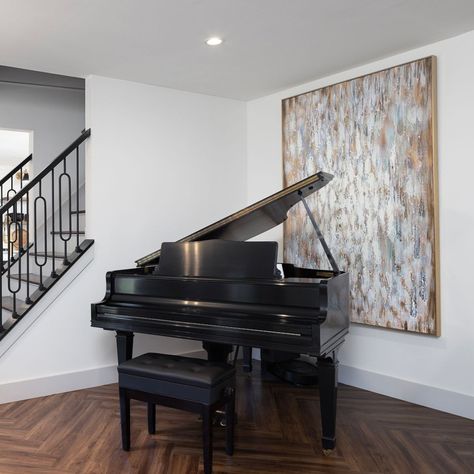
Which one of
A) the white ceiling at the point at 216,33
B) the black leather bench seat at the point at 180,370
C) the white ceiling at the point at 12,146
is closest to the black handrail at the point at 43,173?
the white ceiling at the point at 216,33

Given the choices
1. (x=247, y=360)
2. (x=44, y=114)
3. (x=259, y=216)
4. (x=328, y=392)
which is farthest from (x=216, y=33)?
(x=44, y=114)

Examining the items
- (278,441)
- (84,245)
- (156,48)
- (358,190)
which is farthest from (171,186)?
(278,441)

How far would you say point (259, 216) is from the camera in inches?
129

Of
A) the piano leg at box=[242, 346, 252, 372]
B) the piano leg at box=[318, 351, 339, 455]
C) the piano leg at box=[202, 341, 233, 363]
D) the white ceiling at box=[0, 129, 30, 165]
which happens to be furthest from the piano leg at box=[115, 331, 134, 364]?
the white ceiling at box=[0, 129, 30, 165]

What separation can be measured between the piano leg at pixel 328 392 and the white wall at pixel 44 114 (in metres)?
3.96

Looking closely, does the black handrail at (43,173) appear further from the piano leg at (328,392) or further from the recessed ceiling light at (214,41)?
the piano leg at (328,392)

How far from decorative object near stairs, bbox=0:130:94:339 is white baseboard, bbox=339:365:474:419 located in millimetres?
2437

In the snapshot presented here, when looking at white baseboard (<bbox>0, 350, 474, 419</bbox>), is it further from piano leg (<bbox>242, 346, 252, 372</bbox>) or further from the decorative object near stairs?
piano leg (<bbox>242, 346, 252, 372</bbox>)

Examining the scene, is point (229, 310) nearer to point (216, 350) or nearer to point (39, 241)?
point (216, 350)

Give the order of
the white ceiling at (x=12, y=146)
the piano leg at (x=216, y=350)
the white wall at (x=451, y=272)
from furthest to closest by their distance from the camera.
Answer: the white ceiling at (x=12, y=146) → the white wall at (x=451, y=272) → the piano leg at (x=216, y=350)

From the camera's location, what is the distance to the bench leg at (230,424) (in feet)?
8.59

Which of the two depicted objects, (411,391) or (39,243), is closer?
(411,391)

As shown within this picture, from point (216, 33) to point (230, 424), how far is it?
242cm

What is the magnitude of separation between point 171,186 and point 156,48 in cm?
136
